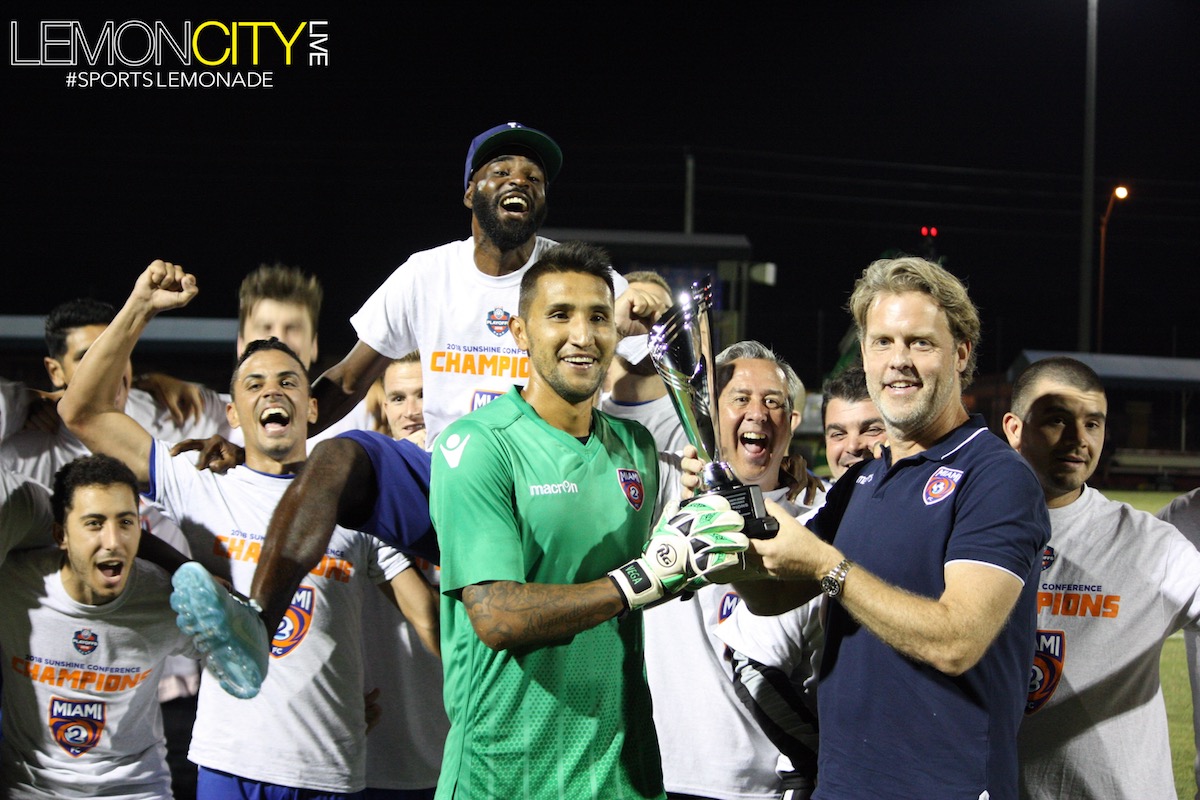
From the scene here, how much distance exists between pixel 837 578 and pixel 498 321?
90.1 inches

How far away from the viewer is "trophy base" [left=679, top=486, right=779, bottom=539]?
8.43 feet

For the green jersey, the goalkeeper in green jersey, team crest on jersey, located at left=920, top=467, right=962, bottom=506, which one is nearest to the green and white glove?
the goalkeeper in green jersey

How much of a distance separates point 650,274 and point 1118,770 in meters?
3.00

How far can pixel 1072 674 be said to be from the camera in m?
3.47

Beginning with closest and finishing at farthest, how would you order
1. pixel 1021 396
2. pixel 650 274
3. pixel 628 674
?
pixel 628 674 < pixel 1021 396 < pixel 650 274

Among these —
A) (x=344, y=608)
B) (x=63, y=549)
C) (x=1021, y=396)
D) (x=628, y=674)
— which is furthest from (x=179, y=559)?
(x=1021, y=396)

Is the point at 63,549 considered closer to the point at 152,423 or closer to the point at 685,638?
the point at 152,423

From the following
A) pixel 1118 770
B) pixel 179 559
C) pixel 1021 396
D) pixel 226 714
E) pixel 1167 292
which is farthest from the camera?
pixel 1167 292

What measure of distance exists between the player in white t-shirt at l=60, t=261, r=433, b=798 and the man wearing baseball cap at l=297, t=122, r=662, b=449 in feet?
1.18

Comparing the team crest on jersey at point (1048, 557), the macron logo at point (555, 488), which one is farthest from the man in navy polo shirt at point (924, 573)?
the team crest on jersey at point (1048, 557)

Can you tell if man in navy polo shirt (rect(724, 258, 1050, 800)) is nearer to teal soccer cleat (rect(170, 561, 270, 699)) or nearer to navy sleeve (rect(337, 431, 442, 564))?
navy sleeve (rect(337, 431, 442, 564))

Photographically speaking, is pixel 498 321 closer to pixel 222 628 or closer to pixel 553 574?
pixel 553 574

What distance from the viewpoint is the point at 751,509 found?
2.60m

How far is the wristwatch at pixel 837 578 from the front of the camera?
2.53m
